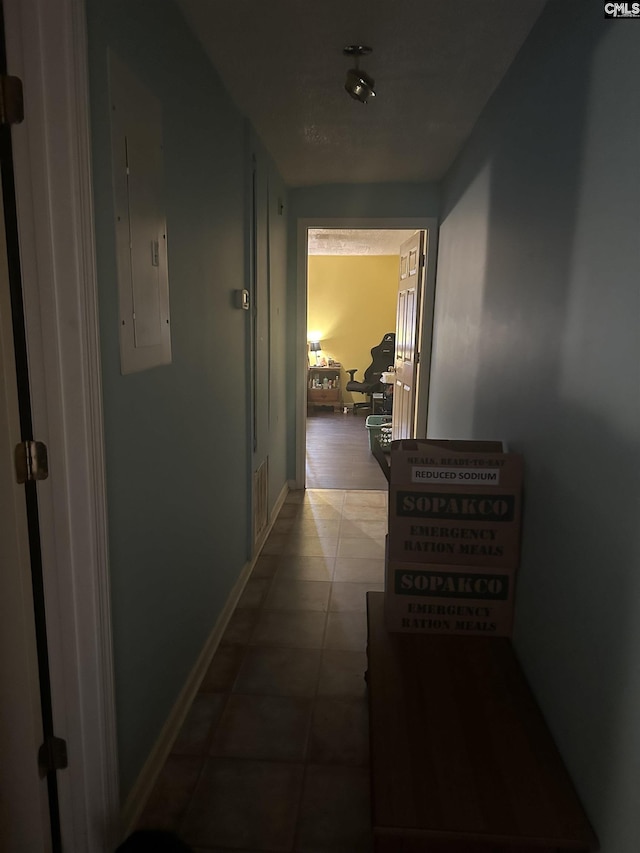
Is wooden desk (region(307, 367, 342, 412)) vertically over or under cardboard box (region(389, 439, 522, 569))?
under

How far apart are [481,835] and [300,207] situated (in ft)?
13.4

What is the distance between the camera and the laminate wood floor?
502 centimetres

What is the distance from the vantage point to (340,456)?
19.5 ft

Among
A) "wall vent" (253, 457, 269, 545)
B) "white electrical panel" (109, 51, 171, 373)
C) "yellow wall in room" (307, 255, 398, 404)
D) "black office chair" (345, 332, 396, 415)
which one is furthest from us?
"yellow wall in room" (307, 255, 398, 404)

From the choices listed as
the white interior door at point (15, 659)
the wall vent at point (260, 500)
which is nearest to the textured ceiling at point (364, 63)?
the white interior door at point (15, 659)

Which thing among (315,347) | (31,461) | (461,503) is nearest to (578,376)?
(461,503)

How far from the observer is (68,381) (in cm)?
125

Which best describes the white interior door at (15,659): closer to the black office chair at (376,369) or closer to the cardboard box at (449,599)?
the cardboard box at (449,599)

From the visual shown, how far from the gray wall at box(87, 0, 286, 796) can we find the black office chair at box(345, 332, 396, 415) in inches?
217

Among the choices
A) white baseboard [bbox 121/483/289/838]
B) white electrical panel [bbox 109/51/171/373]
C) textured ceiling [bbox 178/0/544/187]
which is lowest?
white baseboard [bbox 121/483/289/838]

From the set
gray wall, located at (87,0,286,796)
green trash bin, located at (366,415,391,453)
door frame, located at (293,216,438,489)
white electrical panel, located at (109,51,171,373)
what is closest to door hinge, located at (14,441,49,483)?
gray wall, located at (87,0,286,796)

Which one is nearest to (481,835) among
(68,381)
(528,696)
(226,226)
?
(528,696)

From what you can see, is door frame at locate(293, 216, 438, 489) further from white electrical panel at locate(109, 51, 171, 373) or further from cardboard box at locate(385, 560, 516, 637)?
white electrical panel at locate(109, 51, 171, 373)

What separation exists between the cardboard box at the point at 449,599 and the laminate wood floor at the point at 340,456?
9.80ft
